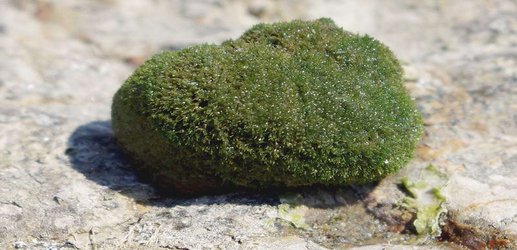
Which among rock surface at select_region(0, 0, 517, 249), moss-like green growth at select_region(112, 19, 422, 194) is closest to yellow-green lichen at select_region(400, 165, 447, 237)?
rock surface at select_region(0, 0, 517, 249)

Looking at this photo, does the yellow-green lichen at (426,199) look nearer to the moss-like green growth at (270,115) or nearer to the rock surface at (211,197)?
the rock surface at (211,197)

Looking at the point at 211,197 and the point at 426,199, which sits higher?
the point at 426,199

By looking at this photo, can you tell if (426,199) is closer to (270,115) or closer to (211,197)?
(270,115)

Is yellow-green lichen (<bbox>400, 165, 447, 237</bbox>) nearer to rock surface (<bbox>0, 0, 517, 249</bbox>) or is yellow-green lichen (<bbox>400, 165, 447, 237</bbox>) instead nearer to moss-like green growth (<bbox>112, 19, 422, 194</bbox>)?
rock surface (<bbox>0, 0, 517, 249</bbox>)

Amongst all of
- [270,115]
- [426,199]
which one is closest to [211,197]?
[270,115]

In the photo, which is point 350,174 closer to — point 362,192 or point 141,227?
point 362,192

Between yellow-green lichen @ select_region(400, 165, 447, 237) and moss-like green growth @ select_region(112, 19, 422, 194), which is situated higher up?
moss-like green growth @ select_region(112, 19, 422, 194)

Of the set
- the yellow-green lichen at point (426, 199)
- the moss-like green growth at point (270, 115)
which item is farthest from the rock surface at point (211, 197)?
the moss-like green growth at point (270, 115)
